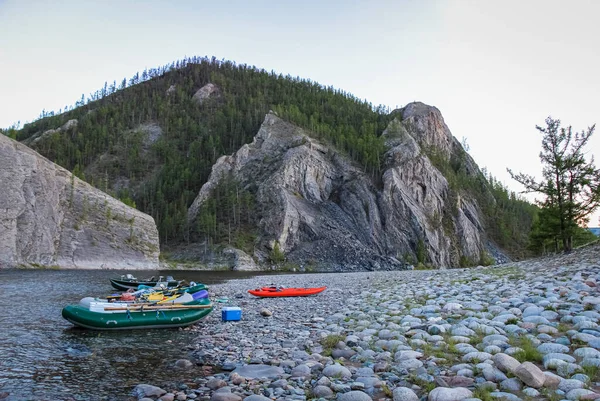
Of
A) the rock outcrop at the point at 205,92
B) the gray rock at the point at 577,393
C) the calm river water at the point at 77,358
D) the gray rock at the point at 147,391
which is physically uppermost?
the rock outcrop at the point at 205,92

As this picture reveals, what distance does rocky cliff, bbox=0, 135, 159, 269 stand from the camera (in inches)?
2307

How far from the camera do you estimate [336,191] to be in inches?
4222

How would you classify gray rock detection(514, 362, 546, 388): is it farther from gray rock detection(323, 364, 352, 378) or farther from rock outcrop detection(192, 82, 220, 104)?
rock outcrop detection(192, 82, 220, 104)

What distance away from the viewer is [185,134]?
150375 mm

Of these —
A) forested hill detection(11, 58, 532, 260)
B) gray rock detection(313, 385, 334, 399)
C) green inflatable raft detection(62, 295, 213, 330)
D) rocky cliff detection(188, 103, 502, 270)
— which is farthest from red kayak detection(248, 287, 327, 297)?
forested hill detection(11, 58, 532, 260)

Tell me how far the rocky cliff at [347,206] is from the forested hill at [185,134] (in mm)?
8595

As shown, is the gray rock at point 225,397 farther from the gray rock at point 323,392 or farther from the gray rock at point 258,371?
the gray rock at point 323,392

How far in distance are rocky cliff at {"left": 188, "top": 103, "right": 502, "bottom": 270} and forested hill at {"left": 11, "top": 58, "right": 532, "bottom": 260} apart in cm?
860

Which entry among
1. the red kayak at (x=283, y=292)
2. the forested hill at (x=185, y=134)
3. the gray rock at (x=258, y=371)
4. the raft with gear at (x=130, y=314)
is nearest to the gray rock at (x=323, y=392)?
the gray rock at (x=258, y=371)

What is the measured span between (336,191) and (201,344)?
311 ft

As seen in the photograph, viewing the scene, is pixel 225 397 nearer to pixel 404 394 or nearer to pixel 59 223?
pixel 404 394

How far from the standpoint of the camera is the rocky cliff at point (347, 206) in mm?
90312

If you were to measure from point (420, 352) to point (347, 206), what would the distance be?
9228cm

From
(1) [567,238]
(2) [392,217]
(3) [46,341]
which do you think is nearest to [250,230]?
(2) [392,217]
